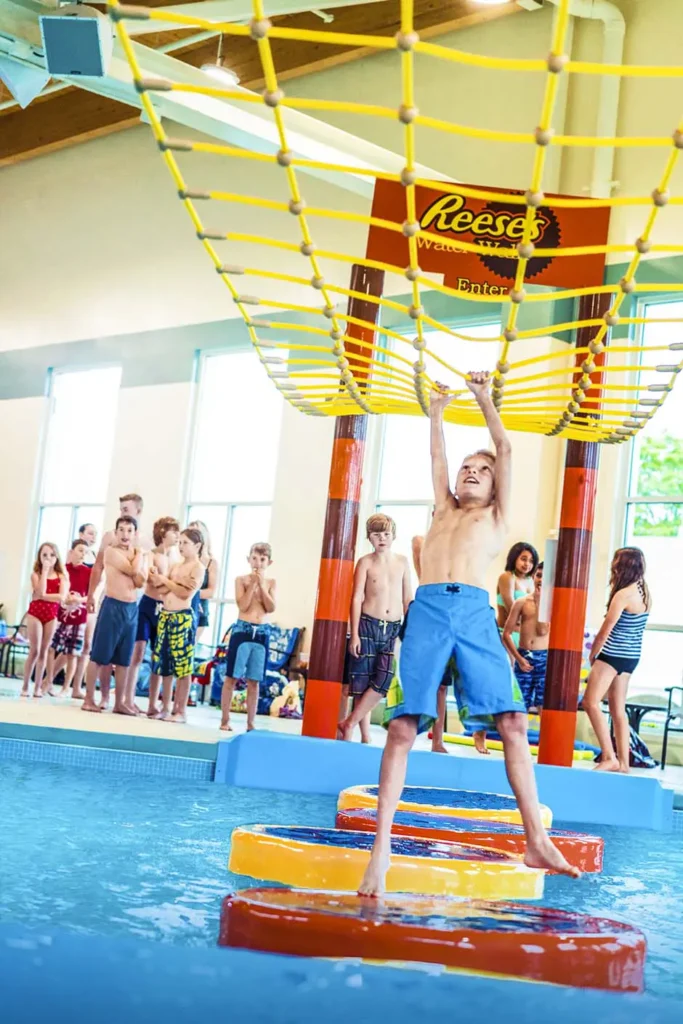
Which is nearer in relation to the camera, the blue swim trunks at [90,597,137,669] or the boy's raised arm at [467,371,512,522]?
the boy's raised arm at [467,371,512,522]

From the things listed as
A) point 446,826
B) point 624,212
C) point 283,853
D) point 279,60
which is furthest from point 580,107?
point 283,853

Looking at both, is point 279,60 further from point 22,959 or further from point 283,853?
point 22,959

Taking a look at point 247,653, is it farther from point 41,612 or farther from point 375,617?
point 41,612

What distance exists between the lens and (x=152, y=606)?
24.3 feet

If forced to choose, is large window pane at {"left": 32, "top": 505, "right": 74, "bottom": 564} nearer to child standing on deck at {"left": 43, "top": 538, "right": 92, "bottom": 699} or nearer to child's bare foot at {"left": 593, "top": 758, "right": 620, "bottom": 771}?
child standing on deck at {"left": 43, "top": 538, "right": 92, "bottom": 699}

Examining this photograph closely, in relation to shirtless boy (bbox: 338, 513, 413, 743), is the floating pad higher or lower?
lower

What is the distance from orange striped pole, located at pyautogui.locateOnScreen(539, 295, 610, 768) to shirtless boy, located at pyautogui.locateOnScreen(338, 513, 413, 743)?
3.03ft

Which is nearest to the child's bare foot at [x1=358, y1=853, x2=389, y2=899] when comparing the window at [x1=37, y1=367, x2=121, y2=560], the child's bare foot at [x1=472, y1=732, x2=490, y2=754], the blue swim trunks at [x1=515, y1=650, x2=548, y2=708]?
the child's bare foot at [x1=472, y1=732, x2=490, y2=754]

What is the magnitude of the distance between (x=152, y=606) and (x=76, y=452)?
6480 mm

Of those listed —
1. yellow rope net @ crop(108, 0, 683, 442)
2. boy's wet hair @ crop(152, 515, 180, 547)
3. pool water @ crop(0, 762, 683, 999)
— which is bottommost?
pool water @ crop(0, 762, 683, 999)

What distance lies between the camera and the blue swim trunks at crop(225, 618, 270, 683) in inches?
275

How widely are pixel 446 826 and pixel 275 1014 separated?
2.79 metres

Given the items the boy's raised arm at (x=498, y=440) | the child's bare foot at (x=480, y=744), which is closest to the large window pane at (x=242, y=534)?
the child's bare foot at (x=480, y=744)

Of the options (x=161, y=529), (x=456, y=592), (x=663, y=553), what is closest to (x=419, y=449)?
(x=663, y=553)
